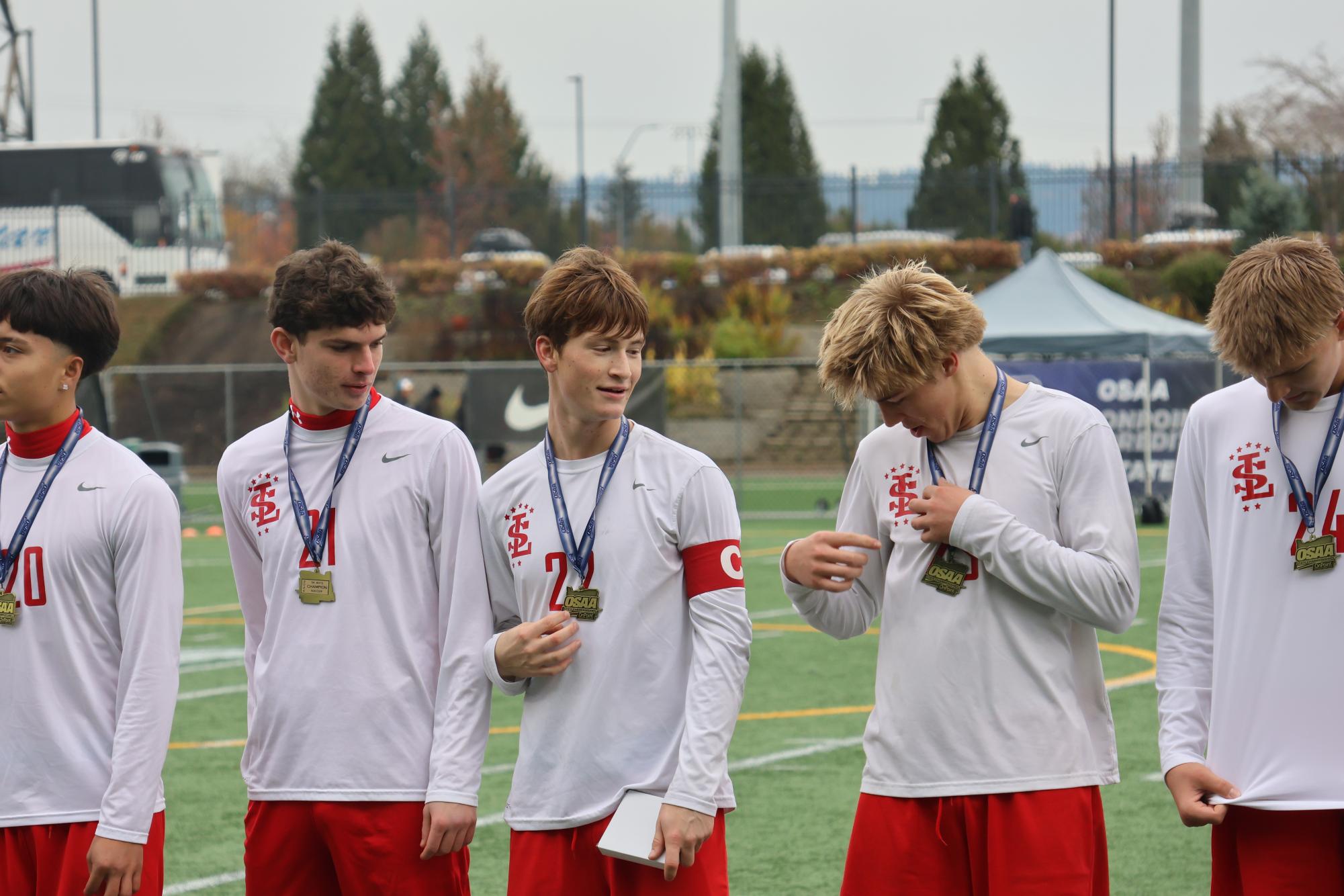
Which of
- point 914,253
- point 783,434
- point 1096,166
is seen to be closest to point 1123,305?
point 783,434

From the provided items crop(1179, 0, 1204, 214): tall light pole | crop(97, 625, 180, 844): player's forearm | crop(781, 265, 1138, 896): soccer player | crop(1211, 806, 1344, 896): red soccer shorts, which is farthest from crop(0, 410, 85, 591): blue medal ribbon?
crop(1179, 0, 1204, 214): tall light pole

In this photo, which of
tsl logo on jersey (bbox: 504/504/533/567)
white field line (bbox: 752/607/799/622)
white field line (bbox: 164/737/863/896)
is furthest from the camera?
white field line (bbox: 752/607/799/622)

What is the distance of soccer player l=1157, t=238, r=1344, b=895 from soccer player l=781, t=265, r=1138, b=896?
20 cm

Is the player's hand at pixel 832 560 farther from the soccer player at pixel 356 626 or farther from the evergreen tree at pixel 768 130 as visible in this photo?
the evergreen tree at pixel 768 130

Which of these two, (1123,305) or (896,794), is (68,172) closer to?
(1123,305)

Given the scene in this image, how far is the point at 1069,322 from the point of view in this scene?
1902cm

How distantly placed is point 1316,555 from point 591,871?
155cm

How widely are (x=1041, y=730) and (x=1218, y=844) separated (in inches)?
16.6

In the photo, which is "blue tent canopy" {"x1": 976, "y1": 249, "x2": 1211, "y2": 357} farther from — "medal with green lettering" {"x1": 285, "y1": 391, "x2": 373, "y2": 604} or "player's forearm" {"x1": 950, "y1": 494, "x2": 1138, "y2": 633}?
"player's forearm" {"x1": 950, "y1": 494, "x2": 1138, "y2": 633}

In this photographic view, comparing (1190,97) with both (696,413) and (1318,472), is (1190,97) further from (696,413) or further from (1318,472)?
(1318,472)

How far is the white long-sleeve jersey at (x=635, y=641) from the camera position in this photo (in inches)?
131

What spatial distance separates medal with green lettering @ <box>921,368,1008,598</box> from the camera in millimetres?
3311

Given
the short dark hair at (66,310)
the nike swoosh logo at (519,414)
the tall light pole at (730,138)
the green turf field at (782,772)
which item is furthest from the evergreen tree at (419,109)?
the short dark hair at (66,310)

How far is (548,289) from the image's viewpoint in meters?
3.49
